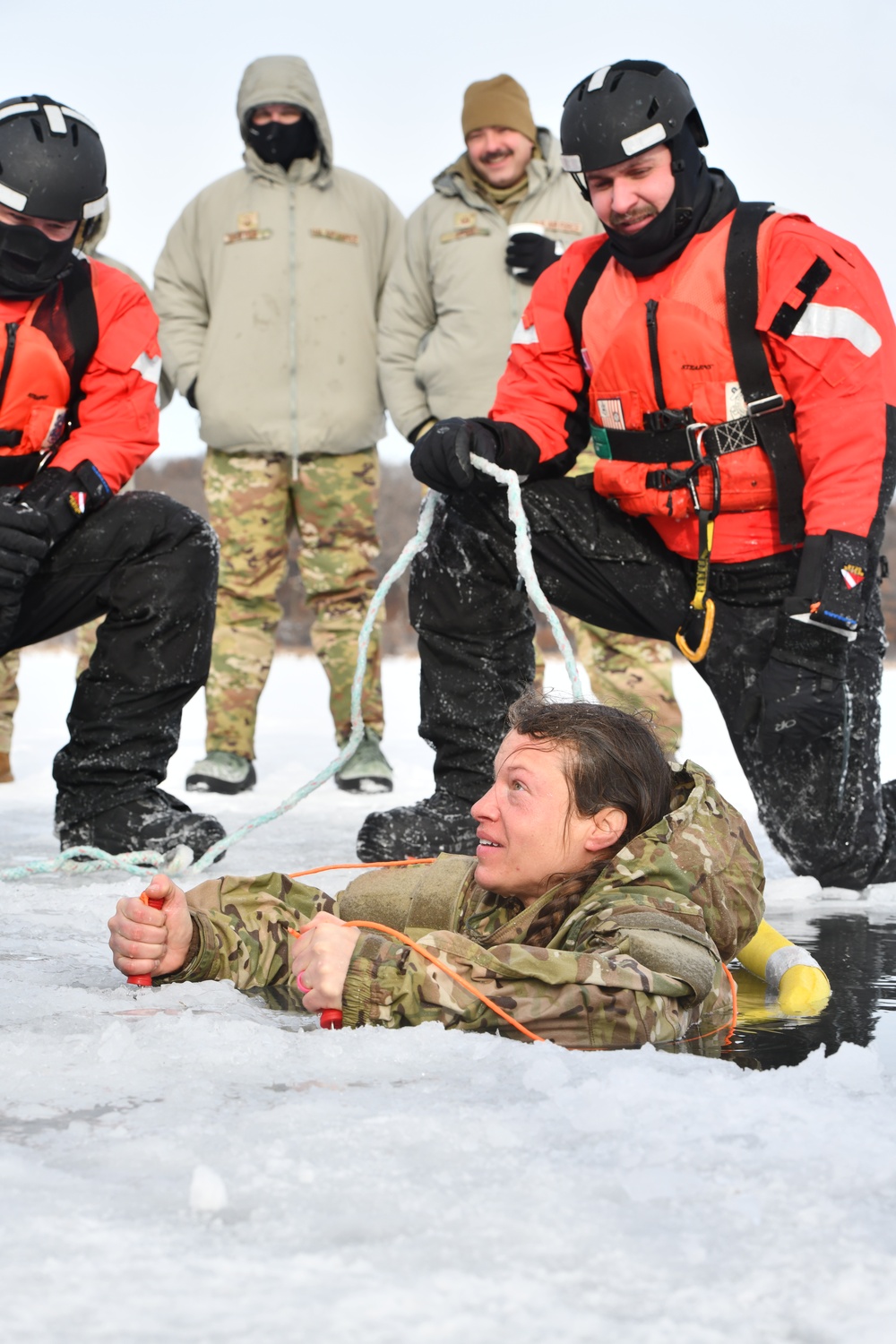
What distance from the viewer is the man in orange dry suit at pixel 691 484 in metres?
3.44

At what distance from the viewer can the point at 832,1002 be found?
8.55 ft

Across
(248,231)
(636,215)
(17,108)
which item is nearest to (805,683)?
(636,215)

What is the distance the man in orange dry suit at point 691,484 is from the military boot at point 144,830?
1.67 ft

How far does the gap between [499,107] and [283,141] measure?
3.04 ft

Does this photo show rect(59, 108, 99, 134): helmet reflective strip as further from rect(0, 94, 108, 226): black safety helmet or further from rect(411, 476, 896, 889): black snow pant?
rect(411, 476, 896, 889): black snow pant

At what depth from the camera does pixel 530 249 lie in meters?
5.40

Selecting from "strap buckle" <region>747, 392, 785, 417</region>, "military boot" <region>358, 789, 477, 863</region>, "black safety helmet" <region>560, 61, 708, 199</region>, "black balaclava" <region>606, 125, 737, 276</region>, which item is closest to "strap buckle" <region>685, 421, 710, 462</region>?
"strap buckle" <region>747, 392, 785, 417</region>

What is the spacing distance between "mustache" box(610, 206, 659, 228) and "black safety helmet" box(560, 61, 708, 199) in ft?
0.41

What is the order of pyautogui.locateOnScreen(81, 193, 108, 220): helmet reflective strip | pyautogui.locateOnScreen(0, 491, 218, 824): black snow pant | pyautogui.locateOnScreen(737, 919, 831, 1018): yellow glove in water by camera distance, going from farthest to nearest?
1. pyautogui.locateOnScreen(0, 491, 218, 824): black snow pant
2. pyautogui.locateOnScreen(81, 193, 108, 220): helmet reflective strip
3. pyautogui.locateOnScreen(737, 919, 831, 1018): yellow glove in water

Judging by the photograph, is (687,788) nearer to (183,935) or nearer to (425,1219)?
(183,935)

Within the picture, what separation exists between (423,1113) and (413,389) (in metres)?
4.22

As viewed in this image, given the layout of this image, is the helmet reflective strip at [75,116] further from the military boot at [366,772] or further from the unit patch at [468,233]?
the military boot at [366,772]

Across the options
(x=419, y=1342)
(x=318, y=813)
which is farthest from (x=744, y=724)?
(x=419, y=1342)

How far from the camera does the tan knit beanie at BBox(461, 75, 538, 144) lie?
5.48 m
